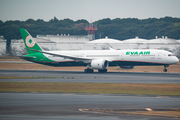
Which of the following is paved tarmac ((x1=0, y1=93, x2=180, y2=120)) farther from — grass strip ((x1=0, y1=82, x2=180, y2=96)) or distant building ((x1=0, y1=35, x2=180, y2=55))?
distant building ((x1=0, y1=35, x2=180, y2=55))

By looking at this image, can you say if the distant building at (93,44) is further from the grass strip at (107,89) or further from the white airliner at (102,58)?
the grass strip at (107,89)

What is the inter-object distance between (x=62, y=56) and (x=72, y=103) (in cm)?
3617

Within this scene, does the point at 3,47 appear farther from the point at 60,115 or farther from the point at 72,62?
the point at 60,115

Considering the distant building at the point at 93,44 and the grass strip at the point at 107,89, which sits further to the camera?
the distant building at the point at 93,44

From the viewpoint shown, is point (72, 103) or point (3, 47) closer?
point (72, 103)

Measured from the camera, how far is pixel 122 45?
471 feet

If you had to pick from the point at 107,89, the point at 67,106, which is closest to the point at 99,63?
the point at 107,89

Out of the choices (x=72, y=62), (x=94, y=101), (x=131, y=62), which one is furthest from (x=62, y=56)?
(x=94, y=101)

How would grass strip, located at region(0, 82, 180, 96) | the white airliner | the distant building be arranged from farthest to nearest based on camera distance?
1. the distant building
2. the white airliner
3. grass strip, located at region(0, 82, 180, 96)

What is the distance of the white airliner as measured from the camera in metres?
53.2

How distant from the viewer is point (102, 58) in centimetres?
5681

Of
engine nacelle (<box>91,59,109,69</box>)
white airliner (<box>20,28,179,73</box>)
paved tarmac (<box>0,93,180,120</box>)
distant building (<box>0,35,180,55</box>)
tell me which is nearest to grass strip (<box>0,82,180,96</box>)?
paved tarmac (<box>0,93,180,120</box>)

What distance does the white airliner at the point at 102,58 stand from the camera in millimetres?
53156

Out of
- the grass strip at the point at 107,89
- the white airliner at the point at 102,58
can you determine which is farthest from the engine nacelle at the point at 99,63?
the grass strip at the point at 107,89
